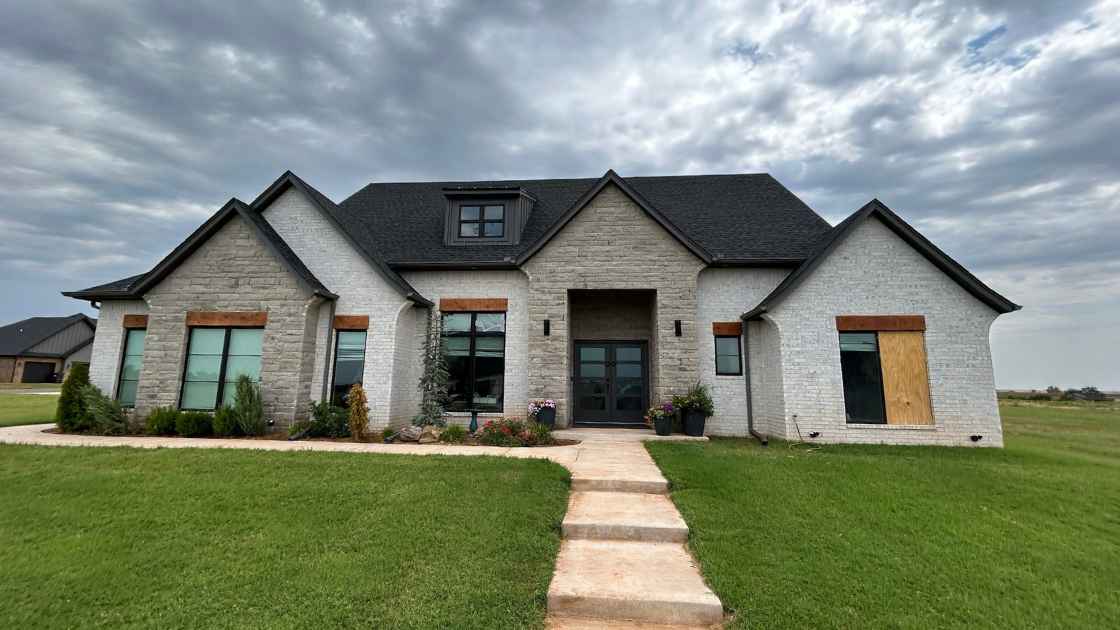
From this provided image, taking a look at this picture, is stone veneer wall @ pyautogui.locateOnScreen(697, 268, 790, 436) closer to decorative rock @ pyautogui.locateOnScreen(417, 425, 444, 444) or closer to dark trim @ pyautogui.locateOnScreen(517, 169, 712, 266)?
dark trim @ pyautogui.locateOnScreen(517, 169, 712, 266)

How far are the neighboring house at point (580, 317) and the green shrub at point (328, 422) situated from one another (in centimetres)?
61

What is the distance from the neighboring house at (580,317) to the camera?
36.3ft

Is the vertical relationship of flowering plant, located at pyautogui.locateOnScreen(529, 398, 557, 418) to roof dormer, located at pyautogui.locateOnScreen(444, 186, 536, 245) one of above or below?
below

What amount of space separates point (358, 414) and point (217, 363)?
4.39m

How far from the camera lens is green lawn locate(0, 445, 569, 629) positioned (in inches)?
139

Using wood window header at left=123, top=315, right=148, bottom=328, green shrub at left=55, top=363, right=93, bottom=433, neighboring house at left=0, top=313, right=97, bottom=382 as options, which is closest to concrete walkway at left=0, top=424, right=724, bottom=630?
green shrub at left=55, top=363, right=93, bottom=433

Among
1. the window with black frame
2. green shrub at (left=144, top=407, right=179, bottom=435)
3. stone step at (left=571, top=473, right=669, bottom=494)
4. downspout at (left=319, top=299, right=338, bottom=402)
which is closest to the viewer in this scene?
stone step at (left=571, top=473, right=669, bottom=494)

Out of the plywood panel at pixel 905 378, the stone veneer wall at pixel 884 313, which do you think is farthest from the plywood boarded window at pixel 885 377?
the stone veneer wall at pixel 884 313

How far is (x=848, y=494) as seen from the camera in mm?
6410

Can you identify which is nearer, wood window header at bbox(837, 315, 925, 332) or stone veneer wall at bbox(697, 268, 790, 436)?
wood window header at bbox(837, 315, 925, 332)

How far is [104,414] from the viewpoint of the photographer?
11039 mm

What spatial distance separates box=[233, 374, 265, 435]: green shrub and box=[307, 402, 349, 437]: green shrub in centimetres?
114

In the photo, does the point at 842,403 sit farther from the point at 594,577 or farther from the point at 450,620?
the point at 450,620

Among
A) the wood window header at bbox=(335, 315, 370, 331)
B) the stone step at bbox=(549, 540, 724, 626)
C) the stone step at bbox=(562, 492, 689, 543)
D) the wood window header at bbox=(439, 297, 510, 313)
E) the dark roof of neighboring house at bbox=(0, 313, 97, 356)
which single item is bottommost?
the stone step at bbox=(549, 540, 724, 626)
